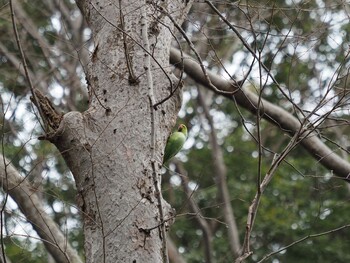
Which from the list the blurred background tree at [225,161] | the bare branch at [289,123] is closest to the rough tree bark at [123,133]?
the bare branch at [289,123]

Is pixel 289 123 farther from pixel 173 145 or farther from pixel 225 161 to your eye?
pixel 225 161

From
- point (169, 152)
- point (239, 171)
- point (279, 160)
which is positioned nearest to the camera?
point (279, 160)

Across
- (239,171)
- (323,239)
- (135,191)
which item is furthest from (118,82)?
(239,171)

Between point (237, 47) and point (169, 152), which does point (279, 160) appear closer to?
point (169, 152)

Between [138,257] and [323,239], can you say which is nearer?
[138,257]

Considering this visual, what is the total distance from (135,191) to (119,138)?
0.94 ft

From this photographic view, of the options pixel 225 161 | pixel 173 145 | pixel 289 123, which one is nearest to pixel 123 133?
pixel 173 145

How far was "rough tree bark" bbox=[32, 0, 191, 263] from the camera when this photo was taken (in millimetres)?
3398

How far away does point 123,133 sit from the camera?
142 inches

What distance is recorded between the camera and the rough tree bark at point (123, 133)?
3398 mm

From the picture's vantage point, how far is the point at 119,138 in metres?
3.60

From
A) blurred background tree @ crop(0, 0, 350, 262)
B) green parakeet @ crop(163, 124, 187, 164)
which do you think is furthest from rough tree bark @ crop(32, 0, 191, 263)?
blurred background tree @ crop(0, 0, 350, 262)

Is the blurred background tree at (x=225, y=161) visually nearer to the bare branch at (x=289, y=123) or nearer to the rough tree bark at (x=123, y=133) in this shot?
the bare branch at (x=289, y=123)

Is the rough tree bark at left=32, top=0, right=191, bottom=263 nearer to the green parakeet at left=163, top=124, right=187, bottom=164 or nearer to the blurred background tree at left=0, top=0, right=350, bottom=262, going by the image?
the green parakeet at left=163, top=124, right=187, bottom=164
